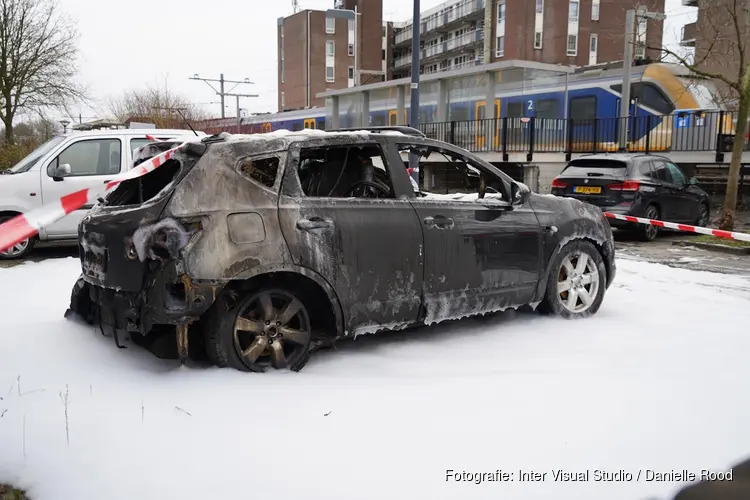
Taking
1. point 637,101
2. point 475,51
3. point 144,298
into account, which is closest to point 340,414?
point 144,298

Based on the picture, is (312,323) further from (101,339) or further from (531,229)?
(531,229)

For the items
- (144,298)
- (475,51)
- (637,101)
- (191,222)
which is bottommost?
(144,298)

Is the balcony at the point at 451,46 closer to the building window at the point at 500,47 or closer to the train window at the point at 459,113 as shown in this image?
the building window at the point at 500,47

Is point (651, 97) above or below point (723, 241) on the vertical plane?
above

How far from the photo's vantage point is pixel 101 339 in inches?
185

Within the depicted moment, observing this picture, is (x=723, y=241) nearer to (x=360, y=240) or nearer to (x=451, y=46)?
(x=360, y=240)

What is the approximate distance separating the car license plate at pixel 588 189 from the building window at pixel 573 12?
48.6 meters

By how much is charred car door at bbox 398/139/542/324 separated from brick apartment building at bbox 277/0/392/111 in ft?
231

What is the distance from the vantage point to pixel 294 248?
13.9ft

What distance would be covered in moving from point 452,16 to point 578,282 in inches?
2612

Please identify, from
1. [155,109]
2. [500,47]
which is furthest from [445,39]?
[155,109]

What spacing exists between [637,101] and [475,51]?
4741 cm

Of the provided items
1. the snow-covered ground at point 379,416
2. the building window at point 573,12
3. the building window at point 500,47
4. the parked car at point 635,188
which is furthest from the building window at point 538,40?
the snow-covered ground at point 379,416

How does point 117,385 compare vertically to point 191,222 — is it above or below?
below
